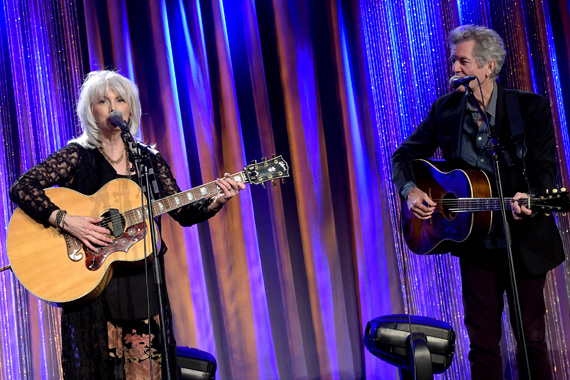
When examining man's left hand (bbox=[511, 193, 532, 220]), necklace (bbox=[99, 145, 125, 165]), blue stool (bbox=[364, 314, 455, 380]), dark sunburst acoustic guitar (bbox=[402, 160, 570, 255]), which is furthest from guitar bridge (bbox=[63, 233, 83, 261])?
man's left hand (bbox=[511, 193, 532, 220])

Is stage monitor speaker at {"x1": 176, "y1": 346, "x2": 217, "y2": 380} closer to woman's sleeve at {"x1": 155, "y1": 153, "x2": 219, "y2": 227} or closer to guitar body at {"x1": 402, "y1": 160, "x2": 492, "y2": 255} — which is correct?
woman's sleeve at {"x1": 155, "y1": 153, "x2": 219, "y2": 227}

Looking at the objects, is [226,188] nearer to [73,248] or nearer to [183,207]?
[183,207]

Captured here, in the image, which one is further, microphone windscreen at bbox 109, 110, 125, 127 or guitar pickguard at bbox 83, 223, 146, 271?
guitar pickguard at bbox 83, 223, 146, 271

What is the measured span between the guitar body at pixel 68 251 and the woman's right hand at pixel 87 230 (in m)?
0.04

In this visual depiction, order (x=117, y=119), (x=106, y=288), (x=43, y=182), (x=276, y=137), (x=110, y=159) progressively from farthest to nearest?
(x=276, y=137) < (x=110, y=159) < (x=43, y=182) < (x=106, y=288) < (x=117, y=119)

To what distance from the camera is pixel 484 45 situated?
3.47m

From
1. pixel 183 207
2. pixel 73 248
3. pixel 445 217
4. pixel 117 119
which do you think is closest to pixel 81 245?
pixel 73 248

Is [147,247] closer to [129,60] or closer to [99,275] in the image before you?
[99,275]

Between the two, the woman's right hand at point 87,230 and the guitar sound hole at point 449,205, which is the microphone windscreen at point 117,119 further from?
the guitar sound hole at point 449,205

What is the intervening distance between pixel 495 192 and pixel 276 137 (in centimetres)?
193

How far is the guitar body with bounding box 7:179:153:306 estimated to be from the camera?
294 centimetres

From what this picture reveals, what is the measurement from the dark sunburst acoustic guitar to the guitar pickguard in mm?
1620

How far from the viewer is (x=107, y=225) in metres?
3.09

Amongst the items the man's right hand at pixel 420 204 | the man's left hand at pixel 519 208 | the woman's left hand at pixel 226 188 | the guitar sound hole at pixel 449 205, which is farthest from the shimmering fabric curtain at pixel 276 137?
the man's left hand at pixel 519 208
